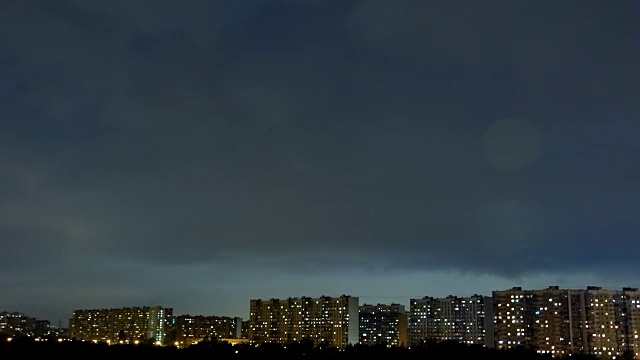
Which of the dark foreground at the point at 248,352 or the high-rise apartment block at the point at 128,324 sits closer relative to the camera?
the dark foreground at the point at 248,352

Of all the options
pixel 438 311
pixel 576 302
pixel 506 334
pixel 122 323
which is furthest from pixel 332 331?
pixel 122 323

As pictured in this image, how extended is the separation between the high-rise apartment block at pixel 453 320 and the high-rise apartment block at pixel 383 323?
37.7 feet

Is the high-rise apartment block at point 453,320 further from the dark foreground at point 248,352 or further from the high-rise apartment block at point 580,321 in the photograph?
the dark foreground at point 248,352

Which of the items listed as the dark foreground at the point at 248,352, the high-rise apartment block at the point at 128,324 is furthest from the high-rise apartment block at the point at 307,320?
the dark foreground at the point at 248,352

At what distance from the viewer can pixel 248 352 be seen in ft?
182

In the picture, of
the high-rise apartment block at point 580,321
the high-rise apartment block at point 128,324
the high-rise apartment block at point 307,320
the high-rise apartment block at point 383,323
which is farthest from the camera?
the high-rise apartment block at point 128,324

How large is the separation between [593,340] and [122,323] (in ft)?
335

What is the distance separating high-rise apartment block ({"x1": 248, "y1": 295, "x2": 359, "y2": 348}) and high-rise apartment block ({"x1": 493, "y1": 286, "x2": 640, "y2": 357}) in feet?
92.3

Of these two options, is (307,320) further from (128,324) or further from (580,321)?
(128,324)

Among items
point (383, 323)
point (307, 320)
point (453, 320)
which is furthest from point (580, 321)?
point (383, 323)

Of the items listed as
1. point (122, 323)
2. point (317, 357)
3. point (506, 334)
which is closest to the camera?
point (317, 357)

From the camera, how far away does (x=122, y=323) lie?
165375 millimetres

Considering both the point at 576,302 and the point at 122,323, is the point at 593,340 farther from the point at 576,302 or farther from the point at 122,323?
the point at 122,323

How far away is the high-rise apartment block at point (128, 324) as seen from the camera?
163375 millimetres
